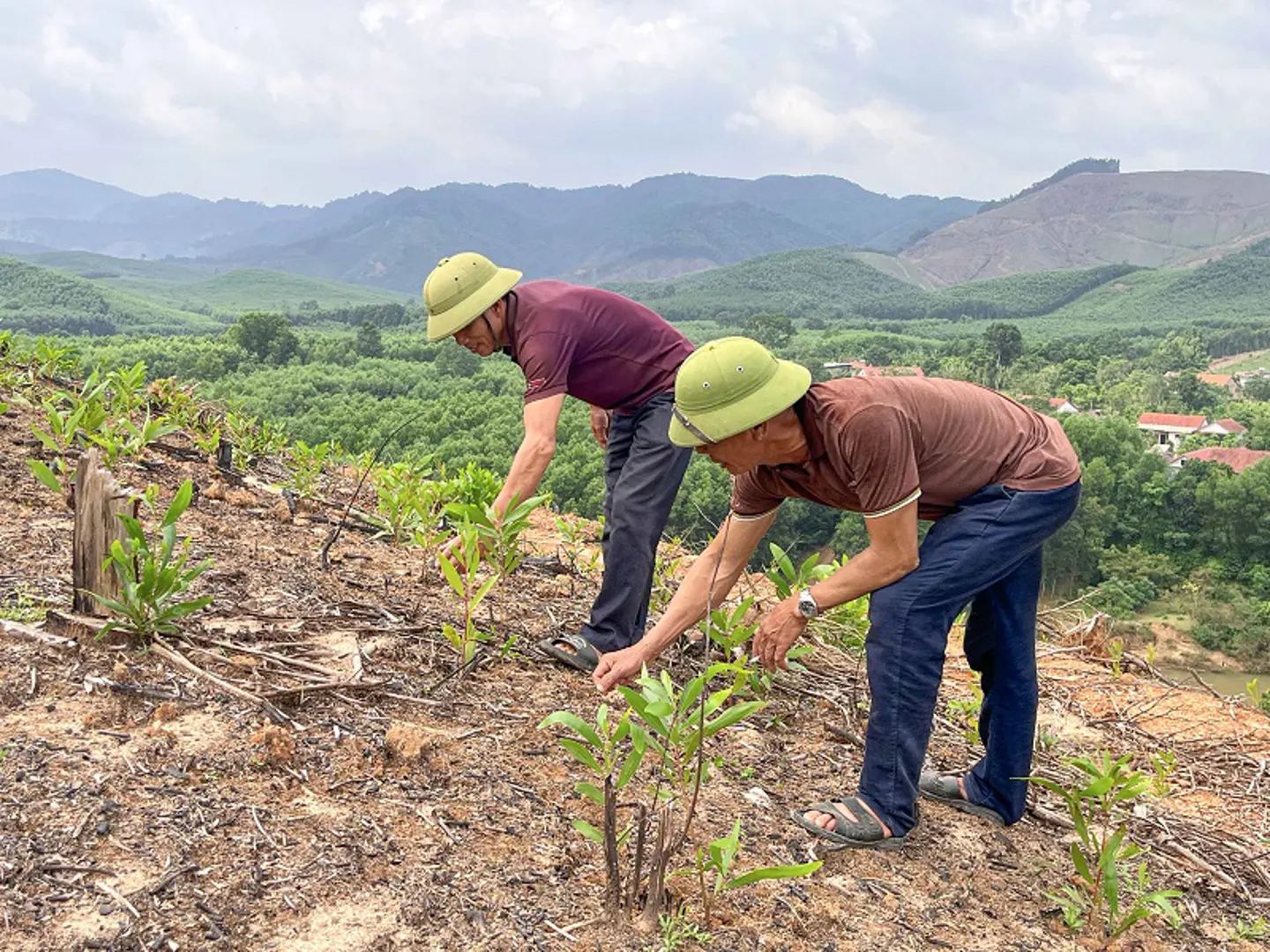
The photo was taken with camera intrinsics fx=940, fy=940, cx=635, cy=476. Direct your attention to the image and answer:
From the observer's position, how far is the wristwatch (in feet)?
7.76

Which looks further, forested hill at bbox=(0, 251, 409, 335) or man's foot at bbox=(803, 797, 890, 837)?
forested hill at bbox=(0, 251, 409, 335)

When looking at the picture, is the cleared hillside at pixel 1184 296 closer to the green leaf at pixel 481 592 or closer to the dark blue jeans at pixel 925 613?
the dark blue jeans at pixel 925 613

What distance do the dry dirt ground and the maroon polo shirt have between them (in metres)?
0.97

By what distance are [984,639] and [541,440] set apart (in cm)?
140

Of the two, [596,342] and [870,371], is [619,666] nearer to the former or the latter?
[596,342]

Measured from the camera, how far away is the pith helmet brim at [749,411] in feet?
6.98

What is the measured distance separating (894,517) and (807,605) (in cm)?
34

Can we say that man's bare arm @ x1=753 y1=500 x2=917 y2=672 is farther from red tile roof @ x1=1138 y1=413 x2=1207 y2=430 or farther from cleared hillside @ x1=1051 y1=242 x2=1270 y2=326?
cleared hillside @ x1=1051 y1=242 x2=1270 y2=326

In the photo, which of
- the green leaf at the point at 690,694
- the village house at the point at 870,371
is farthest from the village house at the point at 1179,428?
the green leaf at the point at 690,694

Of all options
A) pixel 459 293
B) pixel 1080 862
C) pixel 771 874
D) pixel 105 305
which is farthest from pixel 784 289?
pixel 771 874

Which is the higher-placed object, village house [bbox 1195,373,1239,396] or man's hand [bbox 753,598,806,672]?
man's hand [bbox 753,598,806,672]

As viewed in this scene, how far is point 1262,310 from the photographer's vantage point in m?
126

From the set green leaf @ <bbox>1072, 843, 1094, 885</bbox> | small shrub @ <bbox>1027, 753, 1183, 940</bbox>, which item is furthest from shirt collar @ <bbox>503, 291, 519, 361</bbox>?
green leaf @ <bbox>1072, 843, 1094, 885</bbox>

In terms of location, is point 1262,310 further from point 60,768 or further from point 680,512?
point 60,768
